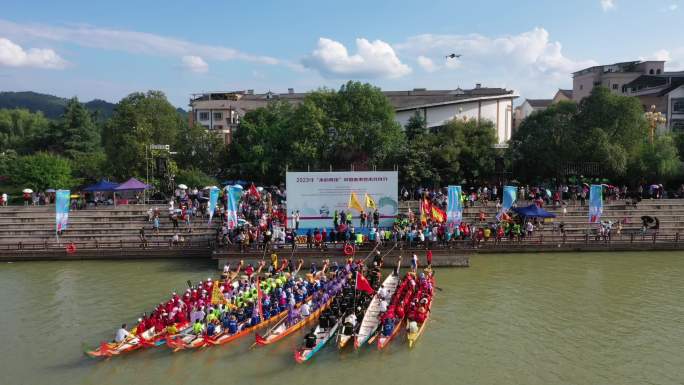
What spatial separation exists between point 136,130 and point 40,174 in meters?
7.47

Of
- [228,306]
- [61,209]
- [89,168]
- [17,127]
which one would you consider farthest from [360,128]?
[17,127]

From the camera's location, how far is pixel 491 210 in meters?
31.0

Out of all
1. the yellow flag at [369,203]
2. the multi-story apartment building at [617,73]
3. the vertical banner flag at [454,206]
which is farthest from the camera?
the multi-story apartment building at [617,73]

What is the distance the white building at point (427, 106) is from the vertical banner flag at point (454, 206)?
1502 centimetres

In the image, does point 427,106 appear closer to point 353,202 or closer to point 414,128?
point 414,128

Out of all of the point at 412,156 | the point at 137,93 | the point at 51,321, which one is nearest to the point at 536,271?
the point at 412,156

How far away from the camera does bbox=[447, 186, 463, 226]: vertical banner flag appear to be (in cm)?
2611

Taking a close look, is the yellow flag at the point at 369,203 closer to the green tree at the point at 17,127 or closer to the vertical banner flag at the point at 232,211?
the vertical banner flag at the point at 232,211

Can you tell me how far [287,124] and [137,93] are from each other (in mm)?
12751

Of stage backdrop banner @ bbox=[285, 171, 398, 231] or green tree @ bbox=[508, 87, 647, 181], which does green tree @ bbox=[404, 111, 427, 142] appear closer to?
green tree @ bbox=[508, 87, 647, 181]

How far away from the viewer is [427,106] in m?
46.3

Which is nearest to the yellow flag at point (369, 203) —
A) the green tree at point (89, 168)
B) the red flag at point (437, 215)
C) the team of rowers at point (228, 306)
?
the red flag at point (437, 215)

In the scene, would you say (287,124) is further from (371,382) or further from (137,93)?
(371,382)

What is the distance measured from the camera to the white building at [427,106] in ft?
155
